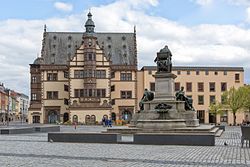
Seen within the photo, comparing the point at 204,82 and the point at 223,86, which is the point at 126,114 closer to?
the point at 204,82

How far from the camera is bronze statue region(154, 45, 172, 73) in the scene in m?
38.7

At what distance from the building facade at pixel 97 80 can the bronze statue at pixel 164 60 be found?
6130 centimetres

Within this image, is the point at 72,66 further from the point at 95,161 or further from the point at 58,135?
the point at 95,161

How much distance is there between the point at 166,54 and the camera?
129ft

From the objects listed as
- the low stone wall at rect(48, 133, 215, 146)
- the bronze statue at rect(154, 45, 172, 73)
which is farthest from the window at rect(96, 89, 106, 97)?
the low stone wall at rect(48, 133, 215, 146)

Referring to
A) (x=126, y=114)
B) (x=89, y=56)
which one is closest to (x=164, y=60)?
(x=89, y=56)

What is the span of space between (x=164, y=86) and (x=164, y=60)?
7.79ft

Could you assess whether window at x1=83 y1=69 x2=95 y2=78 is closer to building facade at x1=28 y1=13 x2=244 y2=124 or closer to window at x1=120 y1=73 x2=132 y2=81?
building facade at x1=28 y1=13 x2=244 y2=124

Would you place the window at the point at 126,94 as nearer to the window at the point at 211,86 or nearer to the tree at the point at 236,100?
the window at the point at 211,86

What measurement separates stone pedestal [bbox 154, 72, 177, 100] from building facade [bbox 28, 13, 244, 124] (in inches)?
2443

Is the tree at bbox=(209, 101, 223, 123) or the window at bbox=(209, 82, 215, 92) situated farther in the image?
the window at bbox=(209, 82, 215, 92)

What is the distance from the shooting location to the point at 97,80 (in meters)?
103

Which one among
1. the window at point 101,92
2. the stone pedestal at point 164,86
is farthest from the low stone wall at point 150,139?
the window at point 101,92

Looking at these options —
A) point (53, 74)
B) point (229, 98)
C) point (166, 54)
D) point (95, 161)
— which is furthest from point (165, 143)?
point (53, 74)
